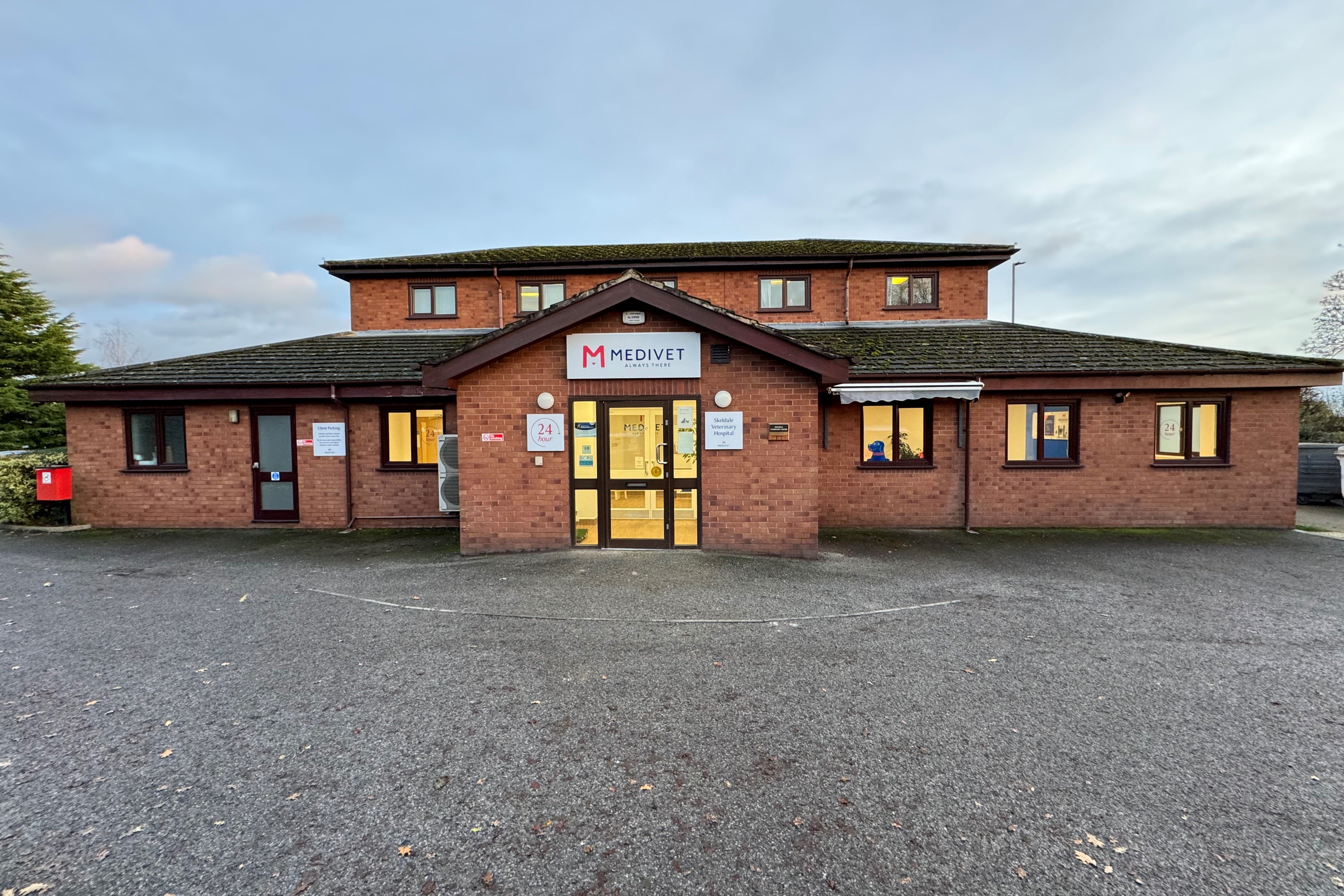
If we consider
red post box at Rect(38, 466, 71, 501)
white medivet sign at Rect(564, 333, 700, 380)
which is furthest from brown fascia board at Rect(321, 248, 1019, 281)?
red post box at Rect(38, 466, 71, 501)

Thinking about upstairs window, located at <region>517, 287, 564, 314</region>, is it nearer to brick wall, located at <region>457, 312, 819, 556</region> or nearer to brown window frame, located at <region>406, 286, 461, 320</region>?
brown window frame, located at <region>406, 286, 461, 320</region>

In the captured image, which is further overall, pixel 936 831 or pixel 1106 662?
pixel 1106 662

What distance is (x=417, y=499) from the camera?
10.9 metres

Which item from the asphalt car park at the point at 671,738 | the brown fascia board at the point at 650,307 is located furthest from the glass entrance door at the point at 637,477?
the asphalt car park at the point at 671,738

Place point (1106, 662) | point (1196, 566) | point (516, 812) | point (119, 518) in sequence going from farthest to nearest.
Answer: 1. point (119, 518)
2. point (1196, 566)
3. point (1106, 662)
4. point (516, 812)

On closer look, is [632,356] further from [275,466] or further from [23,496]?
[23,496]

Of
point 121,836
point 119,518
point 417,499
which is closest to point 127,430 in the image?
point 119,518

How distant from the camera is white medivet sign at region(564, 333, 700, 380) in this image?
8.03 meters

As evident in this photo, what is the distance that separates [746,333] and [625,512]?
3103 millimetres

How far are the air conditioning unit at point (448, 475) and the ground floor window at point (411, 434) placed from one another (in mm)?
1152

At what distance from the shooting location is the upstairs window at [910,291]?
1381 cm

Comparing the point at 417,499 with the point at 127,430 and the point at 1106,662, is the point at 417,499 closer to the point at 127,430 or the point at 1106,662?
the point at 127,430

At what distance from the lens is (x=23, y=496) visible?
10.6 m

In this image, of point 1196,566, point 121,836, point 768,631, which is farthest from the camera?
point 1196,566
